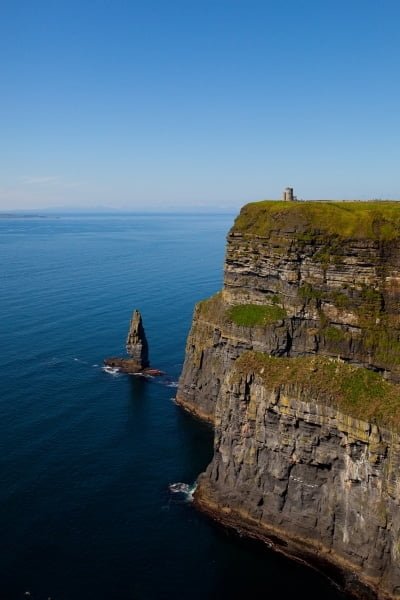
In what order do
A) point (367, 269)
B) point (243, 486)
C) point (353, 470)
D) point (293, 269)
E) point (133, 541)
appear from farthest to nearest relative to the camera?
point (293, 269), point (367, 269), point (243, 486), point (133, 541), point (353, 470)

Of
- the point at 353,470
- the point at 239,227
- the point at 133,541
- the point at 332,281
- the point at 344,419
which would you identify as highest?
the point at 239,227

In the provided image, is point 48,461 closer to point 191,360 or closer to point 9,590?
point 9,590

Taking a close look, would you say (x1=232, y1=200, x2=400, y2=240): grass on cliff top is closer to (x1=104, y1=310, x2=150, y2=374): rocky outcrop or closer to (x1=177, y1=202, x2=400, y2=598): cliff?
(x1=177, y1=202, x2=400, y2=598): cliff

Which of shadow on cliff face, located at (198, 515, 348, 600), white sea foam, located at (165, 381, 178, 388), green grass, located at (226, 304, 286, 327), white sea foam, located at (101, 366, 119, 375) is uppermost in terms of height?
green grass, located at (226, 304, 286, 327)

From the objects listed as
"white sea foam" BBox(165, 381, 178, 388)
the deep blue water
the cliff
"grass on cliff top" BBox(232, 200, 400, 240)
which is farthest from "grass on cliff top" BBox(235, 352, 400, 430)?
"white sea foam" BBox(165, 381, 178, 388)

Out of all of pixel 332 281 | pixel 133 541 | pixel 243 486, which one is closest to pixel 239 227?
pixel 332 281

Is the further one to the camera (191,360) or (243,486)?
(191,360)

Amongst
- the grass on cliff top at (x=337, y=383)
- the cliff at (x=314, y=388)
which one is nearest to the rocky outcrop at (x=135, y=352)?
the cliff at (x=314, y=388)

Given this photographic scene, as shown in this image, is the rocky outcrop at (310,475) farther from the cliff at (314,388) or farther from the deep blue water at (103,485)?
the deep blue water at (103,485)
